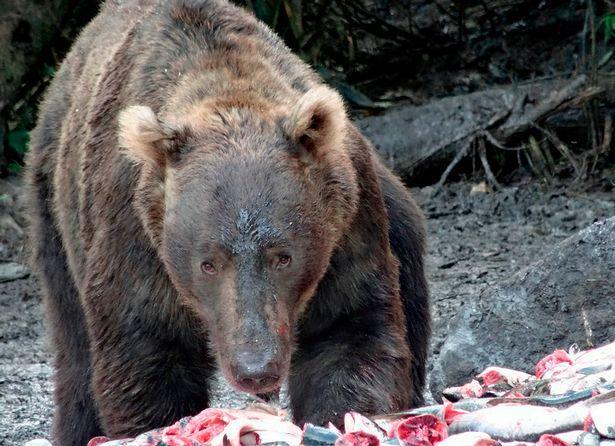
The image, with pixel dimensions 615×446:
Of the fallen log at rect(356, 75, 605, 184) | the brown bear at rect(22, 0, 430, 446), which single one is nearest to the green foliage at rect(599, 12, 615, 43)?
the fallen log at rect(356, 75, 605, 184)

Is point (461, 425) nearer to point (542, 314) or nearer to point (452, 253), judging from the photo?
point (542, 314)

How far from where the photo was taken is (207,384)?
5.90 metres

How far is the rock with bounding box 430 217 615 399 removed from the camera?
270 inches

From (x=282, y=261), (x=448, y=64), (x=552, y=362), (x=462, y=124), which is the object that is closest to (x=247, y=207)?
(x=282, y=261)

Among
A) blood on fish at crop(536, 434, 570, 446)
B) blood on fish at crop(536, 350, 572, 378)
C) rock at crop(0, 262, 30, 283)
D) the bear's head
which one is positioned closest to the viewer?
blood on fish at crop(536, 434, 570, 446)

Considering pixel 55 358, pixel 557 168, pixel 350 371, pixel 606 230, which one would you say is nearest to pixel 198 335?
pixel 350 371

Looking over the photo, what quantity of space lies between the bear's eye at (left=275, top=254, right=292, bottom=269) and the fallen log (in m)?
7.15

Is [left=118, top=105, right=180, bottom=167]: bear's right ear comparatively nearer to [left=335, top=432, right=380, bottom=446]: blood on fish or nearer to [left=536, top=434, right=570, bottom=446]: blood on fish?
[left=335, top=432, right=380, bottom=446]: blood on fish

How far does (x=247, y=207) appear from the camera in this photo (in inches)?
203

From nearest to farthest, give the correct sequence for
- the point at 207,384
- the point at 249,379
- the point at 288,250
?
1. the point at 249,379
2. the point at 288,250
3. the point at 207,384

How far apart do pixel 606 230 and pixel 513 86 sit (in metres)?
5.93

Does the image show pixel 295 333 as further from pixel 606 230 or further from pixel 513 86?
pixel 513 86

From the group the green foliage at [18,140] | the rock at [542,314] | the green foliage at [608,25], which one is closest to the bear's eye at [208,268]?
the rock at [542,314]

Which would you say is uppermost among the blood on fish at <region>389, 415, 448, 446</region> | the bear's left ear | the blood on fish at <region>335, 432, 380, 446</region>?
the bear's left ear
